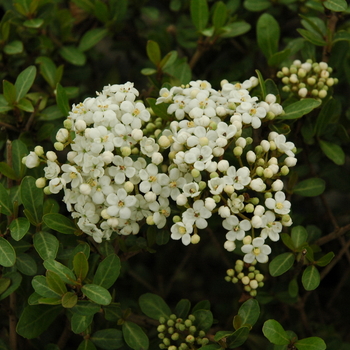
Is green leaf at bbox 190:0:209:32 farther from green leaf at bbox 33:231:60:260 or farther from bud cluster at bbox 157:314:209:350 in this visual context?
bud cluster at bbox 157:314:209:350

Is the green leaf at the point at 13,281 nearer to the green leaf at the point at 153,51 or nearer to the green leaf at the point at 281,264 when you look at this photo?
the green leaf at the point at 281,264

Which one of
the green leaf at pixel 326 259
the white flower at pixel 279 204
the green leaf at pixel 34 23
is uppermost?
the green leaf at pixel 34 23

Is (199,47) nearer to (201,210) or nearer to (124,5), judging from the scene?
(124,5)

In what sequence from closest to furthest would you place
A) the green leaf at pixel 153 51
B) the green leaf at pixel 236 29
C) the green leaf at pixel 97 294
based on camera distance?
1. the green leaf at pixel 97 294
2. the green leaf at pixel 153 51
3. the green leaf at pixel 236 29

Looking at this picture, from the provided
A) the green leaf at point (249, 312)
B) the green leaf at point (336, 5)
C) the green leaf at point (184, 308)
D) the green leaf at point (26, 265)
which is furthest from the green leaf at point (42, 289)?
the green leaf at point (336, 5)

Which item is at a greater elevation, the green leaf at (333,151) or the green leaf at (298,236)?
the green leaf at (333,151)

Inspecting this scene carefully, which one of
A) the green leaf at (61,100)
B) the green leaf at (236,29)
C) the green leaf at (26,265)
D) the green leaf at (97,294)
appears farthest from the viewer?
the green leaf at (236,29)

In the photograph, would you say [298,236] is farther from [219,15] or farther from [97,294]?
[219,15]

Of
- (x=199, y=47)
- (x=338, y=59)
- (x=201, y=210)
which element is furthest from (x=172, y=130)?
(x=338, y=59)
